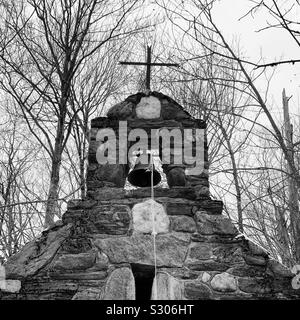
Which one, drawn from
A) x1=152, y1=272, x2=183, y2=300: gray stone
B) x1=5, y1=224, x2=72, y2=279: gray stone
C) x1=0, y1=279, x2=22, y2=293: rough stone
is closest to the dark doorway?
x1=152, y1=272, x2=183, y2=300: gray stone

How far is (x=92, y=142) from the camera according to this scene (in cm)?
459

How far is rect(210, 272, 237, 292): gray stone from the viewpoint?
404cm

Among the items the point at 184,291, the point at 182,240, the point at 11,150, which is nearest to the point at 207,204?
the point at 182,240

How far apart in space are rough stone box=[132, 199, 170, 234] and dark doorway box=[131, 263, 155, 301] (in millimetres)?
296

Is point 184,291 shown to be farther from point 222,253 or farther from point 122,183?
point 122,183

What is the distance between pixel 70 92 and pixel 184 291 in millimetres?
4800

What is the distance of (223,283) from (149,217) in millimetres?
771

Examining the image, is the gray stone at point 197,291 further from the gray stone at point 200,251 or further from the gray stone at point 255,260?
the gray stone at point 255,260

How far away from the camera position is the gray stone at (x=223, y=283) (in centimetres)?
404

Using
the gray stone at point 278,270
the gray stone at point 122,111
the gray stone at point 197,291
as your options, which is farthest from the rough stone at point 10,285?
the gray stone at point 278,270

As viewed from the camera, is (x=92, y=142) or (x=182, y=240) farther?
(x=92, y=142)

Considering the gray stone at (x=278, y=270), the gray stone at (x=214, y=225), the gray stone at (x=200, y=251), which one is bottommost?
the gray stone at (x=278, y=270)

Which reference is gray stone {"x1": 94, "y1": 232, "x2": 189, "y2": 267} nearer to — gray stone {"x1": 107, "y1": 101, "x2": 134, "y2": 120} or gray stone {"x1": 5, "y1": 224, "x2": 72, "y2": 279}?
gray stone {"x1": 5, "y1": 224, "x2": 72, "y2": 279}
